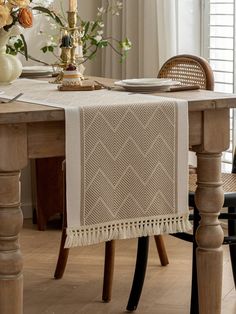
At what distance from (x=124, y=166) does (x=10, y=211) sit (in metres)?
0.37

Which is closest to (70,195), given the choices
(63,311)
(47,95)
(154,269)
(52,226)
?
(47,95)

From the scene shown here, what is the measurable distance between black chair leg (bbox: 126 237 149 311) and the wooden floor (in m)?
0.04

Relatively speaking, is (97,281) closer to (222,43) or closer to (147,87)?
(147,87)

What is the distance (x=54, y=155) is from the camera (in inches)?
107

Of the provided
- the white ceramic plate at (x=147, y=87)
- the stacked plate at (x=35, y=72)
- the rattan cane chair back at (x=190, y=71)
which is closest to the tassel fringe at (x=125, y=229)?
the white ceramic plate at (x=147, y=87)

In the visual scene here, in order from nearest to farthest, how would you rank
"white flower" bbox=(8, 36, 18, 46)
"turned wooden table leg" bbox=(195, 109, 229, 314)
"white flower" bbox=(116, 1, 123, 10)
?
"turned wooden table leg" bbox=(195, 109, 229, 314) → "white flower" bbox=(8, 36, 18, 46) → "white flower" bbox=(116, 1, 123, 10)

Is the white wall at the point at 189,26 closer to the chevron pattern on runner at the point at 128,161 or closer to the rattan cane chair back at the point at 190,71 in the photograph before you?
the rattan cane chair back at the point at 190,71

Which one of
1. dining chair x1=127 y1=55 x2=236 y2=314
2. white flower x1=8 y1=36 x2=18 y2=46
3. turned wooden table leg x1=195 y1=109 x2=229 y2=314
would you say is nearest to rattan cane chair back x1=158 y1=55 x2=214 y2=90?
dining chair x1=127 y1=55 x2=236 y2=314

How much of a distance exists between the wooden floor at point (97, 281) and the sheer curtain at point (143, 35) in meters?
0.91

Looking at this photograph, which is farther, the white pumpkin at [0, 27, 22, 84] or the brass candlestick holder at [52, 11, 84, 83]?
the brass candlestick holder at [52, 11, 84, 83]

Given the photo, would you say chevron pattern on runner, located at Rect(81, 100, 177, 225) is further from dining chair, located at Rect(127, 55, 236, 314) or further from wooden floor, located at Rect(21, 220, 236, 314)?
wooden floor, located at Rect(21, 220, 236, 314)

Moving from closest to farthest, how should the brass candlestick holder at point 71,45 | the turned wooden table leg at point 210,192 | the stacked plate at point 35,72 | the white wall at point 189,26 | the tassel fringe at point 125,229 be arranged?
the tassel fringe at point 125,229
the turned wooden table leg at point 210,192
the brass candlestick holder at point 71,45
the stacked plate at point 35,72
the white wall at point 189,26

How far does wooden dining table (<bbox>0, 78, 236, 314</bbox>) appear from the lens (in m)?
2.62

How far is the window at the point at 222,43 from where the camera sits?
175 inches
